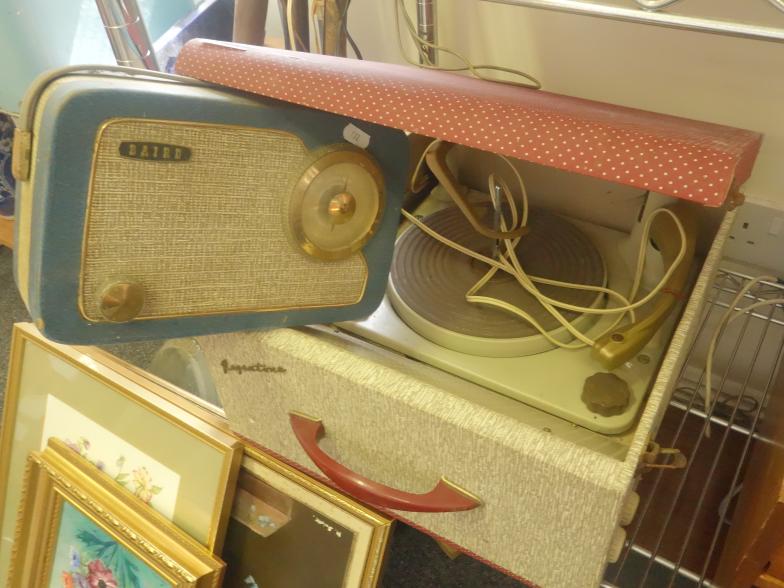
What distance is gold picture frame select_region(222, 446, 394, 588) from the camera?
76cm

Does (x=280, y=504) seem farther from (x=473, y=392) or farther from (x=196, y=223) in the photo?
(x=196, y=223)

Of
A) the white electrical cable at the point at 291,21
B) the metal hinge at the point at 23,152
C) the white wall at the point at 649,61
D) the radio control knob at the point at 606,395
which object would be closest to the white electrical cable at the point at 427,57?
the white wall at the point at 649,61

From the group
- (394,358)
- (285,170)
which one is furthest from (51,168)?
(394,358)

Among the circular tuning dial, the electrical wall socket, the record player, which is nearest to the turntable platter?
the record player

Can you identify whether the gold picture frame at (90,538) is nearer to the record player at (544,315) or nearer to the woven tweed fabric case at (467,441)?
the woven tweed fabric case at (467,441)

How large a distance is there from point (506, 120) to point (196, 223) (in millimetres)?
258

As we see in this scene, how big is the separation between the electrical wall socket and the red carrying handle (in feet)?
1.72

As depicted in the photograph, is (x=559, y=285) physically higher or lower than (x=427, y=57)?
lower

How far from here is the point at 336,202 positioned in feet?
A: 1.91

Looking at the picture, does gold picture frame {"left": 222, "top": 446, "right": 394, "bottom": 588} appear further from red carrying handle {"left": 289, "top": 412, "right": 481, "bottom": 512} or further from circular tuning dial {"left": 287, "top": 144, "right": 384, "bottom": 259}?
circular tuning dial {"left": 287, "top": 144, "right": 384, "bottom": 259}

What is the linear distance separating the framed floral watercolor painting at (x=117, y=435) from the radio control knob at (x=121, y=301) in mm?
339

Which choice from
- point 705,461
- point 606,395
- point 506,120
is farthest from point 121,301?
point 705,461

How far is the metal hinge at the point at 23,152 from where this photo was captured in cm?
45

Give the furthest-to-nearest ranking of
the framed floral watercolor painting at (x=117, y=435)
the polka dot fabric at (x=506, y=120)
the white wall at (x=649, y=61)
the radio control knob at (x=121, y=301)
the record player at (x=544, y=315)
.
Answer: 1. the framed floral watercolor painting at (x=117, y=435)
2. the white wall at (x=649, y=61)
3. the record player at (x=544, y=315)
4. the radio control knob at (x=121, y=301)
5. the polka dot fabric at (x=506, y=120)
